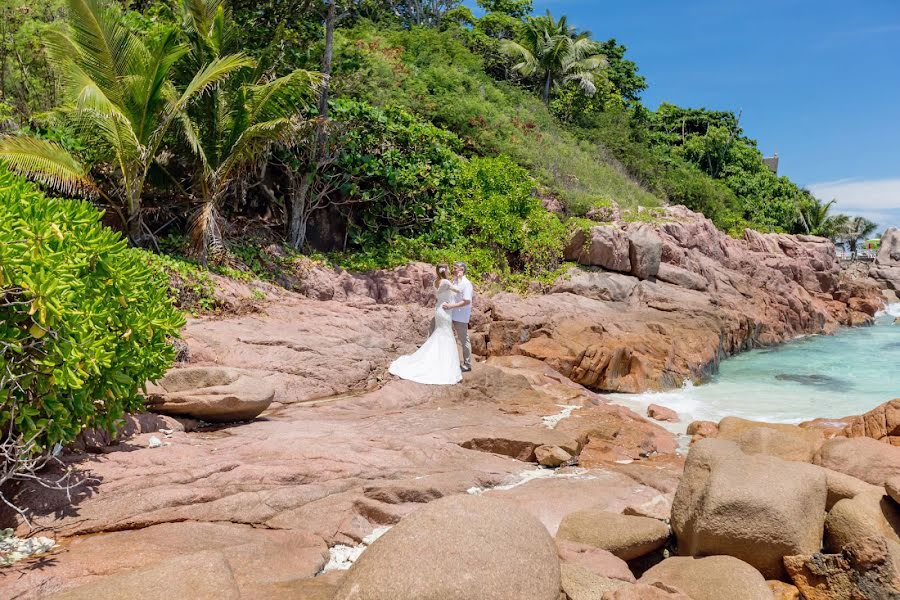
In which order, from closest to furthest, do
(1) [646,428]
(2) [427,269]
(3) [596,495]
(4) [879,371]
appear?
1. (3) [596,495]
2. (1) [646,428]
3. (2) [427,269]
4. (4) [879,371]

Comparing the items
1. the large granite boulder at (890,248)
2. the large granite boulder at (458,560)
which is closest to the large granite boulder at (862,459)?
the large granite boulder at (458,560)

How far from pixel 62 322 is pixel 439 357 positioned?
281 inches

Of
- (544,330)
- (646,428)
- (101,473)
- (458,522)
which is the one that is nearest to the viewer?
(458,522)

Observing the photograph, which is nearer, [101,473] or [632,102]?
[101,473]

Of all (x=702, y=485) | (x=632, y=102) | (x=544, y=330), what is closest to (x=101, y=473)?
(x=702, y=485)

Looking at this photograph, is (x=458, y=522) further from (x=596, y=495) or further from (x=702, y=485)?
(x=596, y=495)

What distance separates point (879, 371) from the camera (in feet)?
60.7

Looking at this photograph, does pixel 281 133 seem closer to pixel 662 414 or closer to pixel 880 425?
pixel 662 414

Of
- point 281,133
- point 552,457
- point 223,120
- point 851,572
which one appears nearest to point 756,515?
point 851,572

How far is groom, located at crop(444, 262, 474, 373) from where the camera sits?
1112 cm

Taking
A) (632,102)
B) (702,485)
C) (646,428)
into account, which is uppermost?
(632,102)

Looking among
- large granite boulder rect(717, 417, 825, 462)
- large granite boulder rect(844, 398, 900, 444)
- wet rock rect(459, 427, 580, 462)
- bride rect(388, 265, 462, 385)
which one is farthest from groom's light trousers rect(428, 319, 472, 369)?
large granite boulder rect(844, 398, 900, 444)

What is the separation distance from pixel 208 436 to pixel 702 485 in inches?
191

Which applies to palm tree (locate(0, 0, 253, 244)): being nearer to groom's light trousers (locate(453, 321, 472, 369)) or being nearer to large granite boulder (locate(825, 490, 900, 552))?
groom's light trousers (locate(453, 321, 472, 369))
